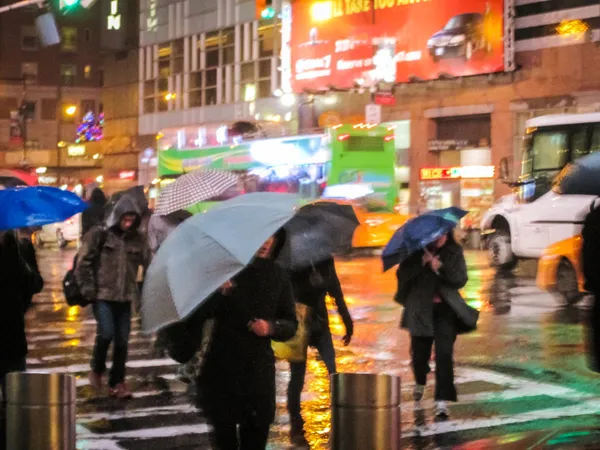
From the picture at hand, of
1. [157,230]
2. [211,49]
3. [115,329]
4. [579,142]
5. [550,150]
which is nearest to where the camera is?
[115,329]

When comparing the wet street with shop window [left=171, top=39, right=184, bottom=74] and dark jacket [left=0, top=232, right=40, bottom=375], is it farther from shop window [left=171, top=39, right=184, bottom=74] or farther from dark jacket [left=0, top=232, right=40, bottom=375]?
shop window [left=171, top=39, right=184, bottom=74]

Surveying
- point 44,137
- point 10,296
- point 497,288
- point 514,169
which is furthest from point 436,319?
point 44,137

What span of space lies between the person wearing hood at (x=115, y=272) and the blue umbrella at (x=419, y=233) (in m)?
2.38

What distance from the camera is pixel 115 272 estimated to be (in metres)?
9.55

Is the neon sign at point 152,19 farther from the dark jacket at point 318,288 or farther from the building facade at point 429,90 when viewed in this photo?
the dark jacket at point 318,288

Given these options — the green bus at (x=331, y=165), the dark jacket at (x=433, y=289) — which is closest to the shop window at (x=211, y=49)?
the green bus at (x=331, y=165)

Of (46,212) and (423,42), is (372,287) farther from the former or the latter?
(423,42)

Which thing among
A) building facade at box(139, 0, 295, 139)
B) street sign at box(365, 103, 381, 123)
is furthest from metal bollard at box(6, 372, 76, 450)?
building facade at box(139, 0, 295, 139)

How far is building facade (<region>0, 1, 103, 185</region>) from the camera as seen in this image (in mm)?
77000

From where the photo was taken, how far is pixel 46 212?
715cm

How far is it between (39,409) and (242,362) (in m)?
1.19

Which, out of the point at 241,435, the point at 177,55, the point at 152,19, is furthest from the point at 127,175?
the point at 241,435

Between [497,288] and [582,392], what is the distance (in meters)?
9.77

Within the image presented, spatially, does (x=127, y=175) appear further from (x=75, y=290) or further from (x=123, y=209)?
(x=123, y=209)
